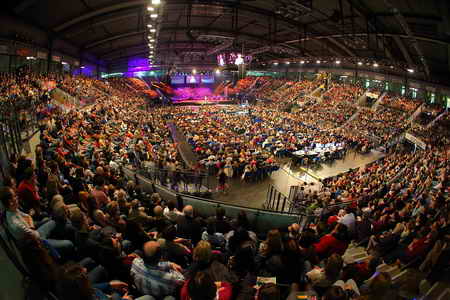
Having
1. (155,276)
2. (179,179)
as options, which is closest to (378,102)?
(179,179)

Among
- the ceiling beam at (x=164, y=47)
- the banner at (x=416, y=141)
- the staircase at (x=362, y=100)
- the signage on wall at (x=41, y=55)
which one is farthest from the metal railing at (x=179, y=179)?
the ceiling beam at (x=164, y=47)

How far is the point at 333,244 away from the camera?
157 inches

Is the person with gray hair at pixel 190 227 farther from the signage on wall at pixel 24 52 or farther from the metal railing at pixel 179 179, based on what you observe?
the signage on wall at pixel 24 52

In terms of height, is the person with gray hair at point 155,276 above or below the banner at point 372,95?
below

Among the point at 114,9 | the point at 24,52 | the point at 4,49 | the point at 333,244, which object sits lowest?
the point at 333,244

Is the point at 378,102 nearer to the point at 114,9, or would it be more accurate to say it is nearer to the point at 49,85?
the point at 114,9

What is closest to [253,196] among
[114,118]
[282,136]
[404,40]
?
[282,136]

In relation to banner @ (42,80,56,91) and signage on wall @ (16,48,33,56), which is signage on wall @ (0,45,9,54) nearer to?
signage on wall @ (16,48,33,56)

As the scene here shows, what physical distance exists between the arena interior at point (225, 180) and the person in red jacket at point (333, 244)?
0.06 feet

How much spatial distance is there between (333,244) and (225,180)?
23.9 feet

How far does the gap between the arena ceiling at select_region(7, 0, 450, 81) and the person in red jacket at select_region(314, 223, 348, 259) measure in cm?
1394

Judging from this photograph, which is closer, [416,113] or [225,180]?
[225,180]

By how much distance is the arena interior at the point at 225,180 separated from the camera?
113 inches

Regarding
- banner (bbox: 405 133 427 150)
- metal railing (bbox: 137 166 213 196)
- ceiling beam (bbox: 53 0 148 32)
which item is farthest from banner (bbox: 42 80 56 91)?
banner (bbox: 405 133 427 150)
